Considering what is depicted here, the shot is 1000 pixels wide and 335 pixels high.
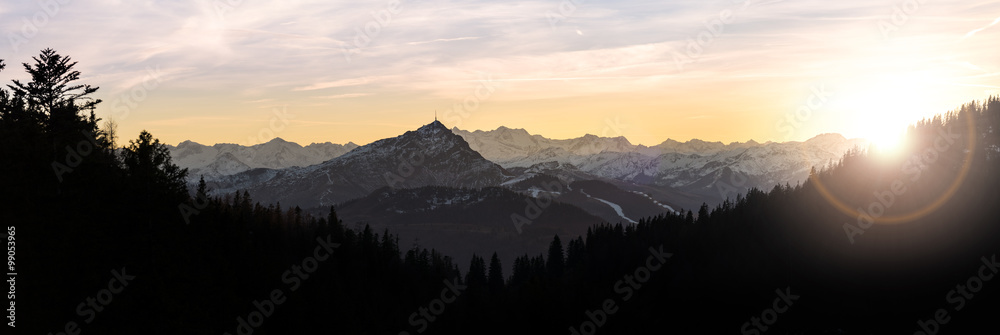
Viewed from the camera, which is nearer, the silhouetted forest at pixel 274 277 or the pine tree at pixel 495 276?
the silhouetted forest at pixel 274 277

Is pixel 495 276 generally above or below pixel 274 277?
below

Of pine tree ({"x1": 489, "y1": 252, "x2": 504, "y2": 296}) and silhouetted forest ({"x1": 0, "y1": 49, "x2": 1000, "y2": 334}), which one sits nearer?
silhouetted forest ({"x1": 0, "y1": 49, "x2": 1000, "y2": 334})

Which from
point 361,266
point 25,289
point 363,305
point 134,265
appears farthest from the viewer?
point 361,266

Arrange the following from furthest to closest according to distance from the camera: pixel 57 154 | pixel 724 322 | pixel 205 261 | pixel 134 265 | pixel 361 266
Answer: pixel 724 322, pixel 361 266, pixel 205 261, pixel 57 154, pixel 134 265

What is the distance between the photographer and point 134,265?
58.0 metres

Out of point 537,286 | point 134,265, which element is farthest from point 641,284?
point 134,265

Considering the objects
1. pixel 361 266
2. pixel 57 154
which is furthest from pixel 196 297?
pixel 361 266

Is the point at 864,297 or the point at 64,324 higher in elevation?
the point at 64,324

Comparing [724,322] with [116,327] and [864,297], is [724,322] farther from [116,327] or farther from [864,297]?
[116,327]

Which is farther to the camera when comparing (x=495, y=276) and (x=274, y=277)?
(x=495, y=276)

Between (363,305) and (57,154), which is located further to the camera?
(363,305)

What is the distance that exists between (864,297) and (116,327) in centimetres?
18254

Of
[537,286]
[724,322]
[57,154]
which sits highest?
[57,154]

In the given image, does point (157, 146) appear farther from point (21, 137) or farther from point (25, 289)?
point (25, 289)
